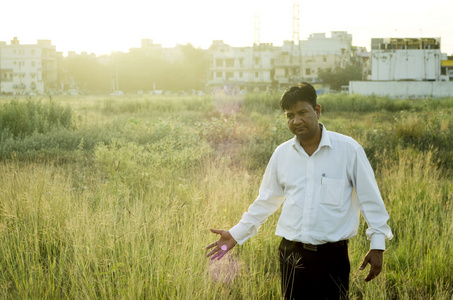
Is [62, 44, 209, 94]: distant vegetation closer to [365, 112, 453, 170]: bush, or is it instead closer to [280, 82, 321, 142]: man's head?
[365, 112, 453, 170]: bush

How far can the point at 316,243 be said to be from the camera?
265 cm

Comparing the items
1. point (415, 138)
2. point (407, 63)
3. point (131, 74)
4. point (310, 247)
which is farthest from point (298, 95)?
point (131, 74)

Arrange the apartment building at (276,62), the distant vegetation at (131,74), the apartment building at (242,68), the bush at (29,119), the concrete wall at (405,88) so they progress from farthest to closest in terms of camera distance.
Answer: the distant vegetation at (131,74), the apartment building at (242,68), the apartment building at (276,62), the concrete wall at (405,88), the bush at (29,119)

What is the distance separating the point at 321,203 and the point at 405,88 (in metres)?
40.4

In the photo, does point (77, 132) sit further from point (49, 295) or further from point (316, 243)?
point (316, 243)

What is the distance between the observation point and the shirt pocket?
2.63m

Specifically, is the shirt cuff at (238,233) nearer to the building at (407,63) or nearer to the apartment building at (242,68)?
the building at (407,63)

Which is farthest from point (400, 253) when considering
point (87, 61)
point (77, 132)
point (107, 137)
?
point (87, 61)

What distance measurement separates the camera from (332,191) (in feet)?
8.64

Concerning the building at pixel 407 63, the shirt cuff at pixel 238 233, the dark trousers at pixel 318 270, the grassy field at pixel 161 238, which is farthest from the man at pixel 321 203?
the building at pixel 407 63

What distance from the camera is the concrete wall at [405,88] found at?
3853 cm

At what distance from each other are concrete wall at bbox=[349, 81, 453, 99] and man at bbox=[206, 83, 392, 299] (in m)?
37.9

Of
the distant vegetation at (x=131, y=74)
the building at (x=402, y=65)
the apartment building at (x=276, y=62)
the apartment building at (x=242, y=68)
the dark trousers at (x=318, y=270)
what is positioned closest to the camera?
the dark trousers at (x=318, y=270)

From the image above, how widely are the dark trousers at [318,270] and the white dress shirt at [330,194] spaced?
80 mm
